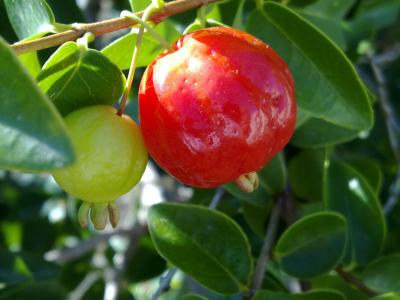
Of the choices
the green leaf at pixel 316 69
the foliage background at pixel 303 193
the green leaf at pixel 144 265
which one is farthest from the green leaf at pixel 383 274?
the green leaf at pixel 144 265

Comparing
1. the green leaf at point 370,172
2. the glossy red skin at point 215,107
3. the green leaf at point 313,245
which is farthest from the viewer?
the green leaf at point 370,172

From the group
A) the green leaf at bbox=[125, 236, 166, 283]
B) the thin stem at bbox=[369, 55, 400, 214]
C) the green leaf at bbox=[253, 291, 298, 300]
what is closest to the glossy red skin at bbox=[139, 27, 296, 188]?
the green leaf at bbox=[253, 291, 298, 300]

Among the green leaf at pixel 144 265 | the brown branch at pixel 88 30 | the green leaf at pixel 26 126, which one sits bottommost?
the green leaf at pixel 144 265

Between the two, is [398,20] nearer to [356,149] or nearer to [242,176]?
[356,149]

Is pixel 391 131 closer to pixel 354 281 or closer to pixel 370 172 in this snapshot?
pixel 370 172

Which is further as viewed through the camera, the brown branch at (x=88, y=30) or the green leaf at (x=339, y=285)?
the green leaf at (x=339, y=285)

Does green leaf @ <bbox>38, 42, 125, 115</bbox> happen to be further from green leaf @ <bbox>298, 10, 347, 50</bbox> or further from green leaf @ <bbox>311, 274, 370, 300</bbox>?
green leaf @ <bbox>298, 10, 347, 50</bbox>

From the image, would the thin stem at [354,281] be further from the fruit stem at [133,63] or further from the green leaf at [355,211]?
the fruit stem at [133,63]
